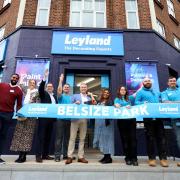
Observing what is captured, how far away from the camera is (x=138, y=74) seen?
9031 mm

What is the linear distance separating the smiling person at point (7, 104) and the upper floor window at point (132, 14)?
6499 mm

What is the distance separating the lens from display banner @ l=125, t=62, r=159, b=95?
8.84 m

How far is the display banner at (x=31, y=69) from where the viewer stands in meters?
8.77

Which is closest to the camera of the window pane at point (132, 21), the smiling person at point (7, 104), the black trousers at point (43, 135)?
the smiling person at point (7, 104)

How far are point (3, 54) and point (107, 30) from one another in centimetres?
470

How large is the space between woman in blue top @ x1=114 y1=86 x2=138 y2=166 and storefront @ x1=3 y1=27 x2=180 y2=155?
2903mm

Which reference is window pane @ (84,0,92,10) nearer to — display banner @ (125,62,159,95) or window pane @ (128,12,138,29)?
window pane @ (128,12,138,29)

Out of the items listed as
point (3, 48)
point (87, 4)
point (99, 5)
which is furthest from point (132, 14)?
point (3, 48)

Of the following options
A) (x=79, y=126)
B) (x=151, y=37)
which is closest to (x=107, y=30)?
(x=151, y=37)

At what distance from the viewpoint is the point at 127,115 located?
5531 millimetres

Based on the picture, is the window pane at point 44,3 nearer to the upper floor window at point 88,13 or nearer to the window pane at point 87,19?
the upper floor window at point 88,13

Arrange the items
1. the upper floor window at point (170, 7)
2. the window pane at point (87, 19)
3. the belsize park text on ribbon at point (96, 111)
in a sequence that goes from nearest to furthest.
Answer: the belsize park text on ribbon at point (96, 111), the window pane at point (87, 19), the upper floor window at point (170, 7)

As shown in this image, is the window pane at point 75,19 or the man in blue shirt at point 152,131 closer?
the man in blue shirt at point 152,131

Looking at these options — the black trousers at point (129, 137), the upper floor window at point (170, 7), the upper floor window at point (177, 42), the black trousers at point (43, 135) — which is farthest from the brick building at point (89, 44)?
the upper floor window at point (170, 7)
